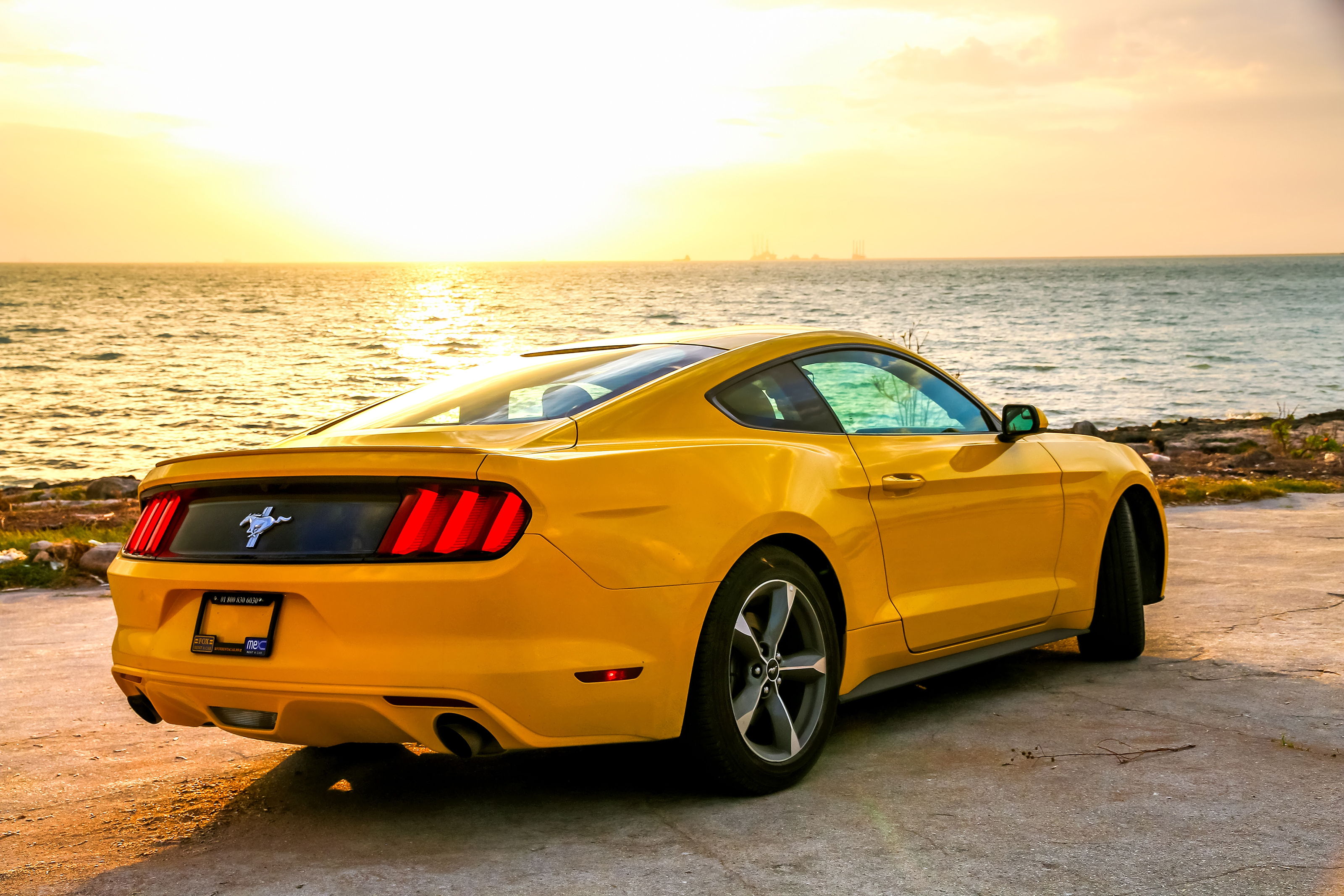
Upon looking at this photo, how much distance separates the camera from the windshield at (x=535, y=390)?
13.1 ft

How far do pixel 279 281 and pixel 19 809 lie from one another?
15455 centimetres

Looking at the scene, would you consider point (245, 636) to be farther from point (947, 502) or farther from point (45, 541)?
point (45, 541)

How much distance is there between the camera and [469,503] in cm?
324

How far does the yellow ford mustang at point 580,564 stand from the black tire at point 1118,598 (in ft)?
3.40

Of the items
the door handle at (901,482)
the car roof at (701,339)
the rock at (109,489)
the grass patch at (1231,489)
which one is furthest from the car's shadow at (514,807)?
the rock at (109,489)

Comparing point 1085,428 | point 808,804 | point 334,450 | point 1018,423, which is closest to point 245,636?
point 334,450

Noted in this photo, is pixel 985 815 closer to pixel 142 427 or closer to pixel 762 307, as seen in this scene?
pixel 142 427

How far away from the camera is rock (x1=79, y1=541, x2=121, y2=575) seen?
841cm

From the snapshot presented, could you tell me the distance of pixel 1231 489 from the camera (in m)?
11.2

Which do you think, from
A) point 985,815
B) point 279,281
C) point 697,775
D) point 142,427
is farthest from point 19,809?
point 279,281

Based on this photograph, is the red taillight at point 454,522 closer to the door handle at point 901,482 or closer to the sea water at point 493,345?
the door handle at point 901,482

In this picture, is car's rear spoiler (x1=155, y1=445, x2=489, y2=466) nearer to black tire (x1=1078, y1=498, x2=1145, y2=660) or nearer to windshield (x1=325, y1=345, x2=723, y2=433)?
windshield (x1=325, y1=345, x2=723, y2=433)

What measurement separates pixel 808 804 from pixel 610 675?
2.65ft

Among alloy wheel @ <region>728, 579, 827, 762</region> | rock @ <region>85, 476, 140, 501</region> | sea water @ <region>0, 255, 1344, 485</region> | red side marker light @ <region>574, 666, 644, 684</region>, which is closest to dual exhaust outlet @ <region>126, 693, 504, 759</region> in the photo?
red side marker light @ <region>574, 666, 644, 684</region>
